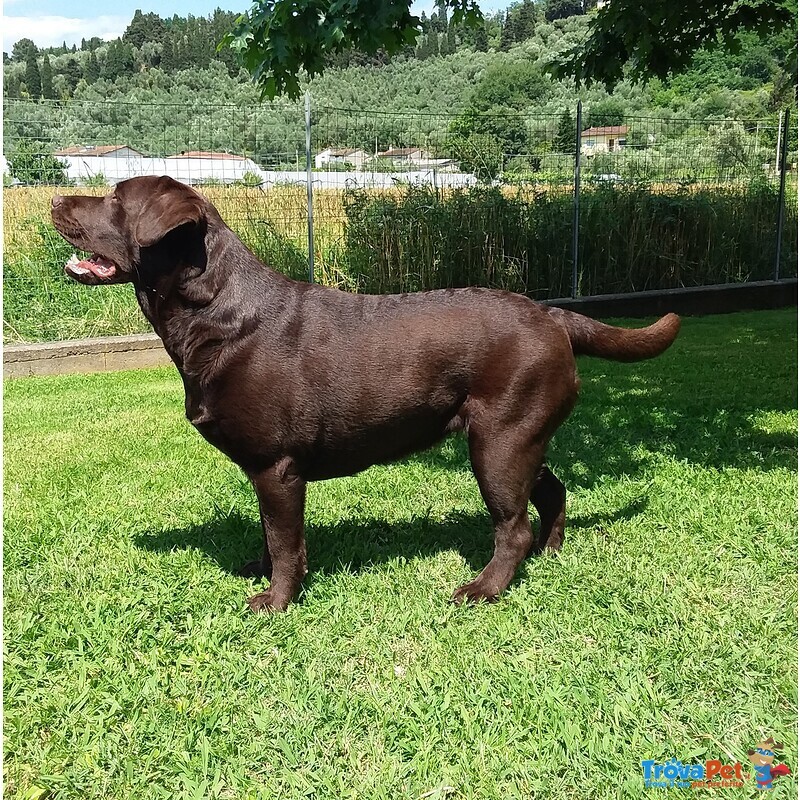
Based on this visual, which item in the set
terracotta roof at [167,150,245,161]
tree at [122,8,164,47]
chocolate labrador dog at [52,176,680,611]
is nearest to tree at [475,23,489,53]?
tree at [122,8,164,47]

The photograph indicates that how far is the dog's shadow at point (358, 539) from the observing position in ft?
13.6

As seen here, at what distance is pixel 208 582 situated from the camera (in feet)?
12.8

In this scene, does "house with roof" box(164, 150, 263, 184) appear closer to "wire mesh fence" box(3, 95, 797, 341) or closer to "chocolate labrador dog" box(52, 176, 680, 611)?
"wire mesh fence" box(3, 95, 797, 341)

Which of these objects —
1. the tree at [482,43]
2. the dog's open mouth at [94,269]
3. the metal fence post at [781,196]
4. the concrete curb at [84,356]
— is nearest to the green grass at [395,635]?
the dog's open mouth at [94,269]

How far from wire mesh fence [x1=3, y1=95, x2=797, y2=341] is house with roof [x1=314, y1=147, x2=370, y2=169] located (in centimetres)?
3

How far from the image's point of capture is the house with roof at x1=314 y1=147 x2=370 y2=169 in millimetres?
10695

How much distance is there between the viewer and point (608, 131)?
504 inches

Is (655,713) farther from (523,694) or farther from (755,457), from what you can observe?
(755,457)

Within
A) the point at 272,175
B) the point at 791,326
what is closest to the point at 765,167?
the point at 791,326

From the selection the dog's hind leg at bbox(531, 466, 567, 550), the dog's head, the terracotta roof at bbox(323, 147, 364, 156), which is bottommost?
the dog's hind leg at bbox(531, 466, 567, 550)

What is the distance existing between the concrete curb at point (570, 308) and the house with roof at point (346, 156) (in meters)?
3.34

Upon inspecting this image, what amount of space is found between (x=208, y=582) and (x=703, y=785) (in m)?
2.37

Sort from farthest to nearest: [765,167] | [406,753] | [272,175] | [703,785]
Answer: [765,167] → [272,175] → [406,753] → [703,785]

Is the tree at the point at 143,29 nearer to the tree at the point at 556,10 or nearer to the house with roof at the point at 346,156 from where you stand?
the tree at the point at 556,10
